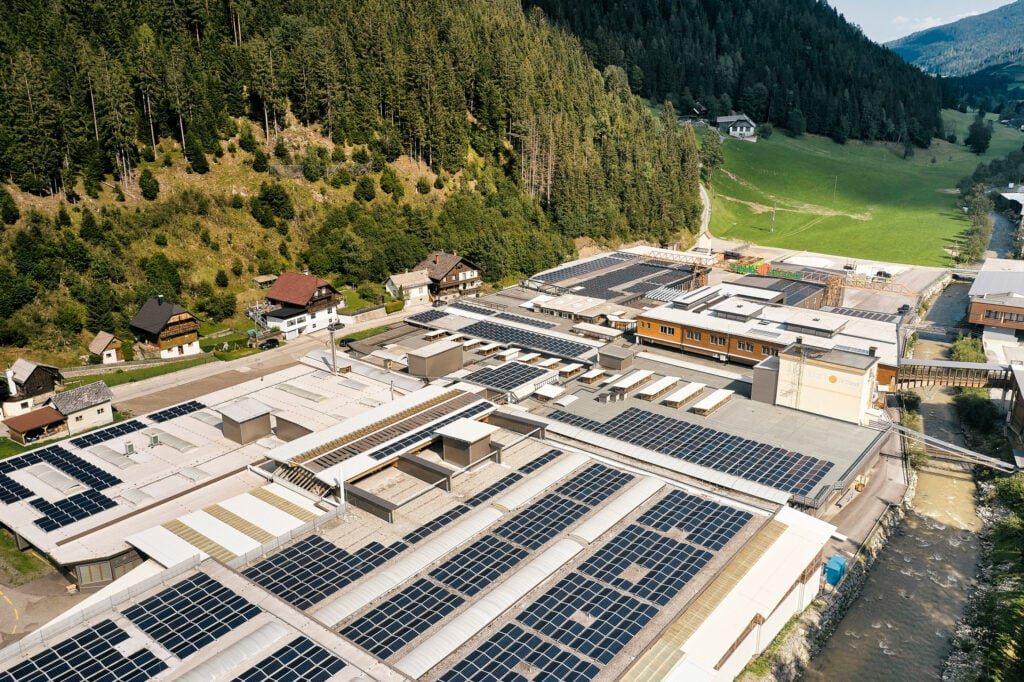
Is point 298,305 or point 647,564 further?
point 298,305

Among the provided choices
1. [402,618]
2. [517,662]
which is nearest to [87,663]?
[402,618]

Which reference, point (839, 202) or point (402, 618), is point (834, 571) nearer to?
point (402, 618)

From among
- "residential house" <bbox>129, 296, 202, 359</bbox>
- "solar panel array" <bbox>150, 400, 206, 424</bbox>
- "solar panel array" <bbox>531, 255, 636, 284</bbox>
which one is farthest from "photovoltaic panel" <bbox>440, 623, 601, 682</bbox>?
"solar panel array" <bbox>531, 255, 636, 284</bbox>

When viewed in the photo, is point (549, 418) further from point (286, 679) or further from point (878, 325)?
point (878, 325)

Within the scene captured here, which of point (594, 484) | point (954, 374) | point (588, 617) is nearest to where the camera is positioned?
point (588, 617)

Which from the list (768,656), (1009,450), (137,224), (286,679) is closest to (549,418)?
(768,656)

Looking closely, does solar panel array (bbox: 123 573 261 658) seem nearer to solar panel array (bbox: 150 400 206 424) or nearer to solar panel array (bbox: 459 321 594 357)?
solar panel array (bbox: 150 400 206 424)

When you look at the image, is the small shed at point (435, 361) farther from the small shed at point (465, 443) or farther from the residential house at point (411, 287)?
the residential house at point (411, 287)
